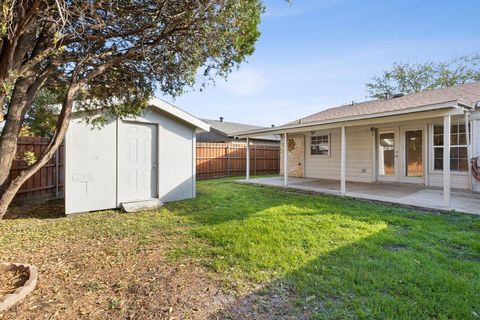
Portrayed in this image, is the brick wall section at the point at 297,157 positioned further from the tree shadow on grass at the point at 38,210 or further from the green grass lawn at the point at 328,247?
the tree shadow on grass at the point at 38,210

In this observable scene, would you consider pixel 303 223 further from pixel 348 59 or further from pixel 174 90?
pixel 348 59

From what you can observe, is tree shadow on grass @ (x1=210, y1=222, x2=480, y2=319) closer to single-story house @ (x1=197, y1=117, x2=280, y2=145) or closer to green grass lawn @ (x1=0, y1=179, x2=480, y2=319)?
green grass lawn @ (x1=0, y1=179, x2=480, y2=319)

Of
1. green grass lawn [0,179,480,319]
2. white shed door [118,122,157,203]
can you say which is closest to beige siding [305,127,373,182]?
green grass lawn [0,179,480,319]

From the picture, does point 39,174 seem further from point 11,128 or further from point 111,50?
point 11,128

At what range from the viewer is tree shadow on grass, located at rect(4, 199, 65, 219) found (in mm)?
6359

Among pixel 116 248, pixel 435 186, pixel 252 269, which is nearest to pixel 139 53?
pixel 116 248

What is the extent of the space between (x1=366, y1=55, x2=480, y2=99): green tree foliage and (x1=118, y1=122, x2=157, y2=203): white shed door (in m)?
18.5

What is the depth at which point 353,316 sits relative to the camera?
7.93 feet

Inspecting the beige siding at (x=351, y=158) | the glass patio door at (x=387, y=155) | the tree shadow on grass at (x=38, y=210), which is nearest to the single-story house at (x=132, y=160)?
the tree shadow on grass at (x=38, y=210)

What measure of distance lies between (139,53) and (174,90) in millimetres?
1057

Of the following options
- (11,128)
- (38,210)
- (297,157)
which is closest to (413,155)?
(297,157)

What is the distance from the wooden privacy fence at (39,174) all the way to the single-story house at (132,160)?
2.19 metres

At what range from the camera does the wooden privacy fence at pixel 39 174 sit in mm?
7688

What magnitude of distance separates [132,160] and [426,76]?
25.5m
